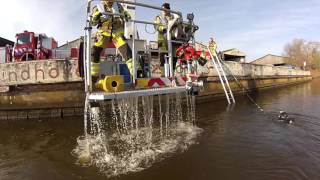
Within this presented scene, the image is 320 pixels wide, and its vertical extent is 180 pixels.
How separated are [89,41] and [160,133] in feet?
12.7

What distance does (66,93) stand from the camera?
46.2ft

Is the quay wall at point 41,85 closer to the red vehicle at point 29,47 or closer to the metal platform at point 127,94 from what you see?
the red vehicle at point 29,47

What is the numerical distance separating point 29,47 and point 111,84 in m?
15.4

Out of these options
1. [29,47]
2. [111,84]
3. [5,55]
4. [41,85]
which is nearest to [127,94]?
[111,84]

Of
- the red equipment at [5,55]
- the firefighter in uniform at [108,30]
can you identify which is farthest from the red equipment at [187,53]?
the red equipment at [5,55]

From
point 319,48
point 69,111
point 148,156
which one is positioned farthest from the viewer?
point 319,48

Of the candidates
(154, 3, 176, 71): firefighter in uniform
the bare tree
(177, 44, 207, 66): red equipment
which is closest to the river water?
(177, 44, 207, 66): red equipment

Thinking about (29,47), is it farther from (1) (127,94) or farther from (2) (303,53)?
(2) (303,53)

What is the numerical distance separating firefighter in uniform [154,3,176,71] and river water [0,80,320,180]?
88.2 inches

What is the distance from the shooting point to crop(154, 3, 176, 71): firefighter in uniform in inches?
305

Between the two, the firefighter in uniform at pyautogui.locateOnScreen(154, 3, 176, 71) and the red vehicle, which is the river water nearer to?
the firefighter in uniform at pyautogui.locateOnScreen(154, 3, 176, 71)

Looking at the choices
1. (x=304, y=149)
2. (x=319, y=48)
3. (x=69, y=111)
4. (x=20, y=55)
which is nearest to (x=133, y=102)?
(x=304, y=149)

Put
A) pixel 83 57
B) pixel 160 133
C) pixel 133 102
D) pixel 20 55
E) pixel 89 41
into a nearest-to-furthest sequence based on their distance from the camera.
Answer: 1. pixel 89 41
2. pixel 83 57
3. pixel 133 102
4. pixel 160 133
5. pixel 20 55

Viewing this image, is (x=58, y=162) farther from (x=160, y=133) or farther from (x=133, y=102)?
(x=160, y=133)
